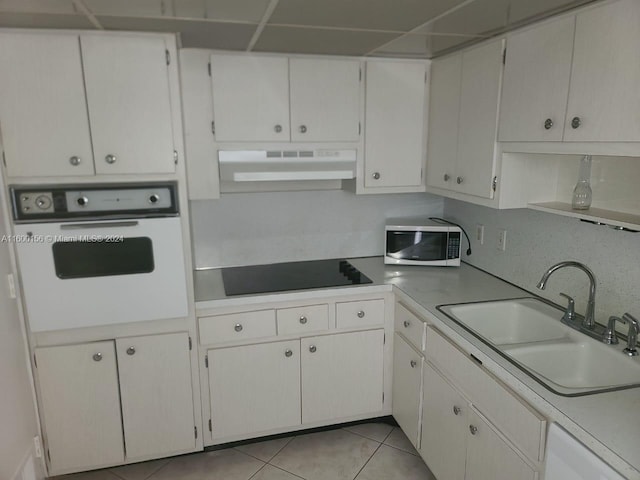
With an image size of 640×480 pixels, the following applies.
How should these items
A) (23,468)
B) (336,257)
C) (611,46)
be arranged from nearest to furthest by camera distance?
(611,46), (23,468), (336,257)

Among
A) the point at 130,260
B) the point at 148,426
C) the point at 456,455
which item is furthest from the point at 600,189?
the point at 148,426

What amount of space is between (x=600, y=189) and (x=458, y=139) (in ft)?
2.39

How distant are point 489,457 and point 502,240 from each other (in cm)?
125

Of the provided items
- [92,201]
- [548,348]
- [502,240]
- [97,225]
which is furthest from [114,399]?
[502,240]

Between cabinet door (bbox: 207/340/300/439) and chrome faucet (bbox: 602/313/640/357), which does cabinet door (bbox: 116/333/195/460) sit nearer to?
cabinet door (bbox: 207/340/300/439)

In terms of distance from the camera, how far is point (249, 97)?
93.3 inches

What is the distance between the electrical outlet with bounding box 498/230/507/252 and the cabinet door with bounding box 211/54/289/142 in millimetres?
1356

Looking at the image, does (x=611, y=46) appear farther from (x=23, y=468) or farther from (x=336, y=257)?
(x=23, y=468)

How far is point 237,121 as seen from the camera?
2.37 metres

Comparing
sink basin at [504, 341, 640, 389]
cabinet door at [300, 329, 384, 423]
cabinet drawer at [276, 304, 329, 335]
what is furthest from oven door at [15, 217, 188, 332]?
sink basin at [504, 341, 640, 389]

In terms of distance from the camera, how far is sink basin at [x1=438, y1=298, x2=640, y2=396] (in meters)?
1.61

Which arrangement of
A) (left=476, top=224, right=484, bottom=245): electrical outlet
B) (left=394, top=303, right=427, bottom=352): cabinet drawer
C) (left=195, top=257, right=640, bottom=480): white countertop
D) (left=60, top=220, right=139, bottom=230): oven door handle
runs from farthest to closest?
(left=476, top=224, right=484, bottom=245): electrical outlet, (left=394, top=303, right=427, bottom=352): cabinet drawer, (left=60, top=220, right=139, bottom=230): oven door handle, (left=195, top=257, right=640, bottom=480): white countertop

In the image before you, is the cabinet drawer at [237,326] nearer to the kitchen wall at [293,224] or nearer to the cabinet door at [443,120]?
the kitchen wall at [293,224]

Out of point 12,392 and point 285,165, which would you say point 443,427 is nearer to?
point 285,165
